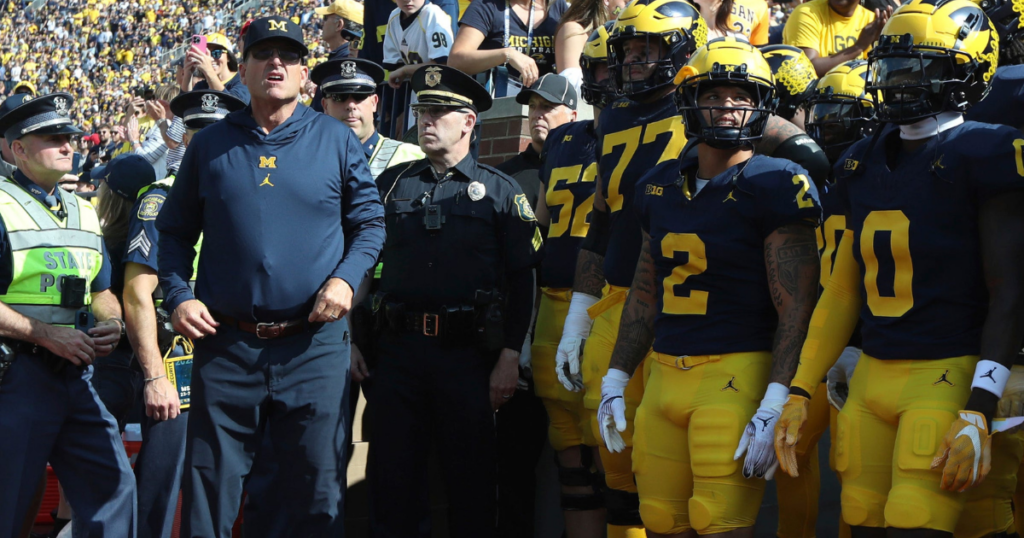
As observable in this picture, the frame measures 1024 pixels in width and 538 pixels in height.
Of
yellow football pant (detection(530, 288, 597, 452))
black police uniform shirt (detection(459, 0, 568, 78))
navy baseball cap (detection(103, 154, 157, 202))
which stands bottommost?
yellow football pant (detection(530, 288, 597, 452))

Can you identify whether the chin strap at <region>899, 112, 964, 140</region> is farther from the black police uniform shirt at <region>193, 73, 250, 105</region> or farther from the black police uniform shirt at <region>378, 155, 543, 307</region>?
the black police uniform shirt at <region>193, 73, 250, 105</region>

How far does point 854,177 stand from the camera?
3.50 metres

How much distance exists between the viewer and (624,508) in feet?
14.5

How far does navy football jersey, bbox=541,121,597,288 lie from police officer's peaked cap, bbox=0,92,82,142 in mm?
2292

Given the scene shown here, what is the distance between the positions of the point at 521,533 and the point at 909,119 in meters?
3.09

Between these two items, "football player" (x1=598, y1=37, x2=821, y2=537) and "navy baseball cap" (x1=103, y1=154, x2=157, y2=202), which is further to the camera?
"navy baseball cap" (x1=103, y1=154, x2=157, y2=202)

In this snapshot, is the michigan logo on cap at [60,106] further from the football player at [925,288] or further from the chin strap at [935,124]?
the chin strap at [935,124]

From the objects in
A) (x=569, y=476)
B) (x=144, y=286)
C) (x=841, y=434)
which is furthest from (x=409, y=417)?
(x=841, y=434)

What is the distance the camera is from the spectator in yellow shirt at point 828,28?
6.73 meters

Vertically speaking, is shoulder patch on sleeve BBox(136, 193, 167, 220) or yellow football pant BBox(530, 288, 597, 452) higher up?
shoulder patch on sleeve BBox(136, 193, 167, 220)

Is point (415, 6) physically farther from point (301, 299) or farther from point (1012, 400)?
point (1012, 400)

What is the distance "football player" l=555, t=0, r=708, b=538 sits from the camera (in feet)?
14.6

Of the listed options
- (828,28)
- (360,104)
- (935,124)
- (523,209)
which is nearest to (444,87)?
(523,209)

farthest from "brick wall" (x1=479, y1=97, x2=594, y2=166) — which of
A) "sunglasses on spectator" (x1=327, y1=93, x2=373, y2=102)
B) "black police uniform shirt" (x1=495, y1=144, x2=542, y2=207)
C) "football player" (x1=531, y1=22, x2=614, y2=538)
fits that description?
"football player" (x1=531, y1=22, x2=614, y2=538)
